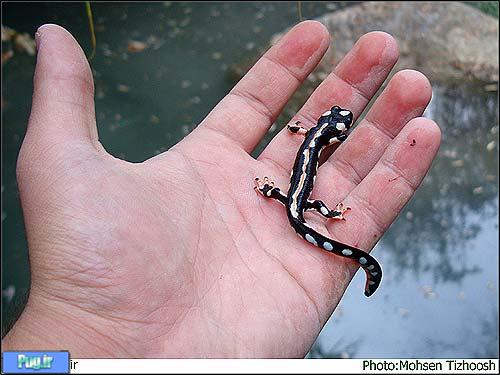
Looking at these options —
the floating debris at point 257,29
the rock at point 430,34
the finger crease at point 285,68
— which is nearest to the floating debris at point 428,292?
the finger crease at point 285,68

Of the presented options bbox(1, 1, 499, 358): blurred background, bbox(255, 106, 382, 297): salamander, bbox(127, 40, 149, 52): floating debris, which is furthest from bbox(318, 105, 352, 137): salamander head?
bbox(127, 40, 149, 52): floating debris

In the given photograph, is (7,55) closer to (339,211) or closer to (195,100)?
(195,100)

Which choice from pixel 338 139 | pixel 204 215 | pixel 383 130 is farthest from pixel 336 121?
pixel 204 215

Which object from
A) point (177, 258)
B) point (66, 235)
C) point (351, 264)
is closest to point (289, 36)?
point (351, 264)

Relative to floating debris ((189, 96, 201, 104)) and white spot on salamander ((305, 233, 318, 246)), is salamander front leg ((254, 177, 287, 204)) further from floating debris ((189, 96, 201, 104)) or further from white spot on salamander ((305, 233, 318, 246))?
floating debris ((189, 96, 201, 104))

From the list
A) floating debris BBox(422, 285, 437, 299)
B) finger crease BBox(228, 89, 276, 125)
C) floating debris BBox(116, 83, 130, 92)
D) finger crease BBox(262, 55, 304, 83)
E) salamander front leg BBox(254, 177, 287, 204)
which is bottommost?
floating debris BBox(422, 285, 437, 299)

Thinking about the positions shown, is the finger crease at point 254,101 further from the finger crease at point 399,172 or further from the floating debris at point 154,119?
the floating debris at point 154,119
